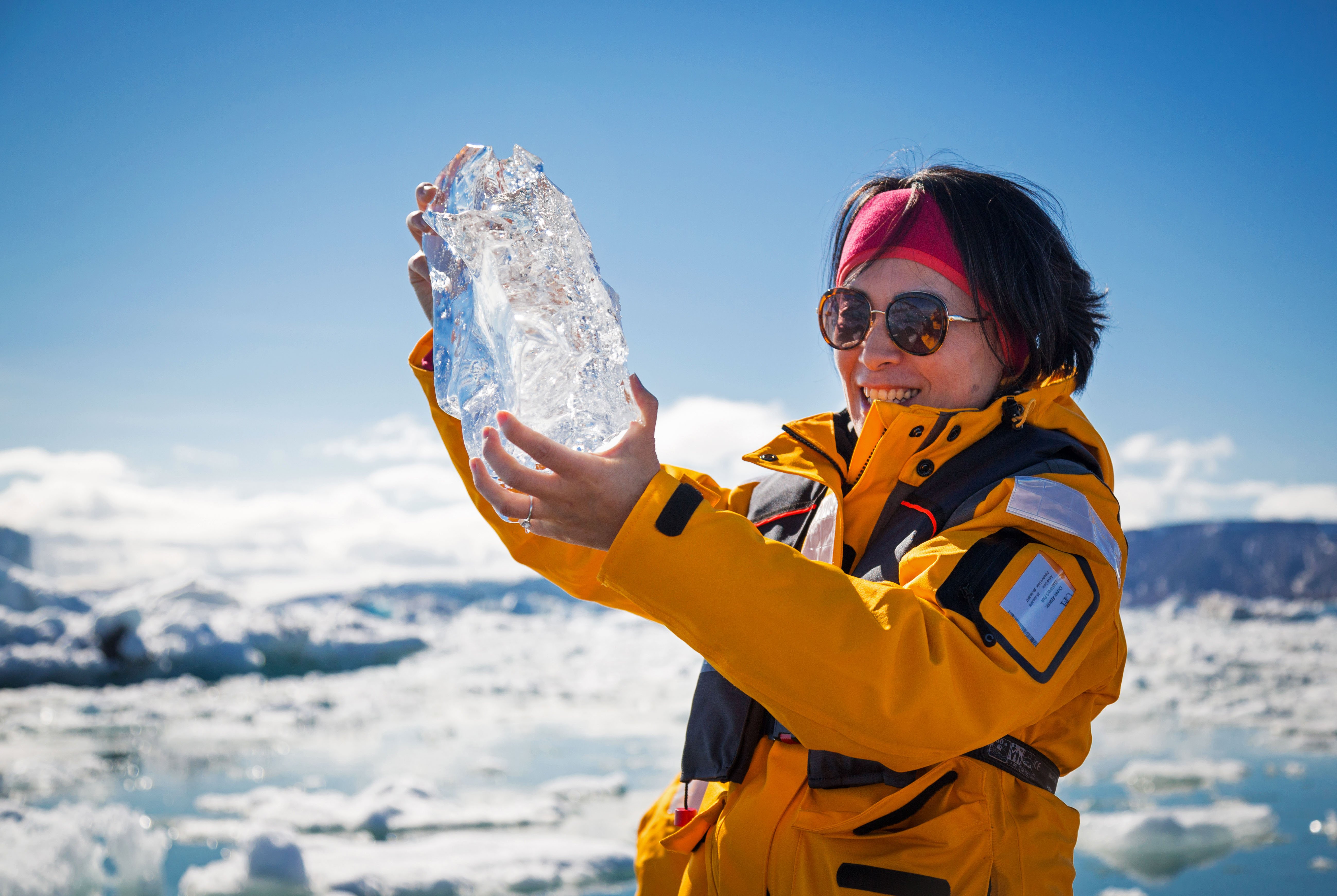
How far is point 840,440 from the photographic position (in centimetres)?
139

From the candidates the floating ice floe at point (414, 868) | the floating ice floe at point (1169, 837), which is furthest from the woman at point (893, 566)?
the floating ice floe at point (1169, 837)

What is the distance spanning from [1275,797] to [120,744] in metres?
6.80

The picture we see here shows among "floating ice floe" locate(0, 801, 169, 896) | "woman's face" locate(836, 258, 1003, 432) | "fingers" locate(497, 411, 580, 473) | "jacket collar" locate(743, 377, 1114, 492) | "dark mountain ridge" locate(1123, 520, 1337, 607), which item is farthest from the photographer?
"dark mountain ridge" locate(1123, 520, 1337, 607)

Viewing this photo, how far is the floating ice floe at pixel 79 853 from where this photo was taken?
3.29 m

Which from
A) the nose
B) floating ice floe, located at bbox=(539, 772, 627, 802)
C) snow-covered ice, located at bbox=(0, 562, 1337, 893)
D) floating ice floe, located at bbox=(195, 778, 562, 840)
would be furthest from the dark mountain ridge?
the nose

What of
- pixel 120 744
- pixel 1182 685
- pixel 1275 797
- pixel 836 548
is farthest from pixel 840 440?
pixel 1182 685

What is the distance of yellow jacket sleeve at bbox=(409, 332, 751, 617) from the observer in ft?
4.52

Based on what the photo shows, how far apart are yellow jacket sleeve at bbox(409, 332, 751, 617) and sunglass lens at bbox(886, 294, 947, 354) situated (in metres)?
0.41

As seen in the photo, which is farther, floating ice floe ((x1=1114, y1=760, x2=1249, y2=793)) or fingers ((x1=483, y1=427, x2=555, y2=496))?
floating ice floe ((x1=1114, y1=760, x2=1249, y2=793))

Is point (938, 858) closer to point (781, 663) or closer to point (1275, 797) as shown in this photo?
point (781, 663)

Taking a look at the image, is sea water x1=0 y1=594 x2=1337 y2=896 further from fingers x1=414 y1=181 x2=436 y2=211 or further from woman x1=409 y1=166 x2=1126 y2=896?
fingers x1=414 y1=181 x2=436 y2=211

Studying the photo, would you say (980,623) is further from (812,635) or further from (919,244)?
(919,244)

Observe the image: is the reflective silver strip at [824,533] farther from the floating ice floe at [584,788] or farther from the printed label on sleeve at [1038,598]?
the floating ice floe at [584,788]

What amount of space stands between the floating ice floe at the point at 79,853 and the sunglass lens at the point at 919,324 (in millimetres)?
3709
